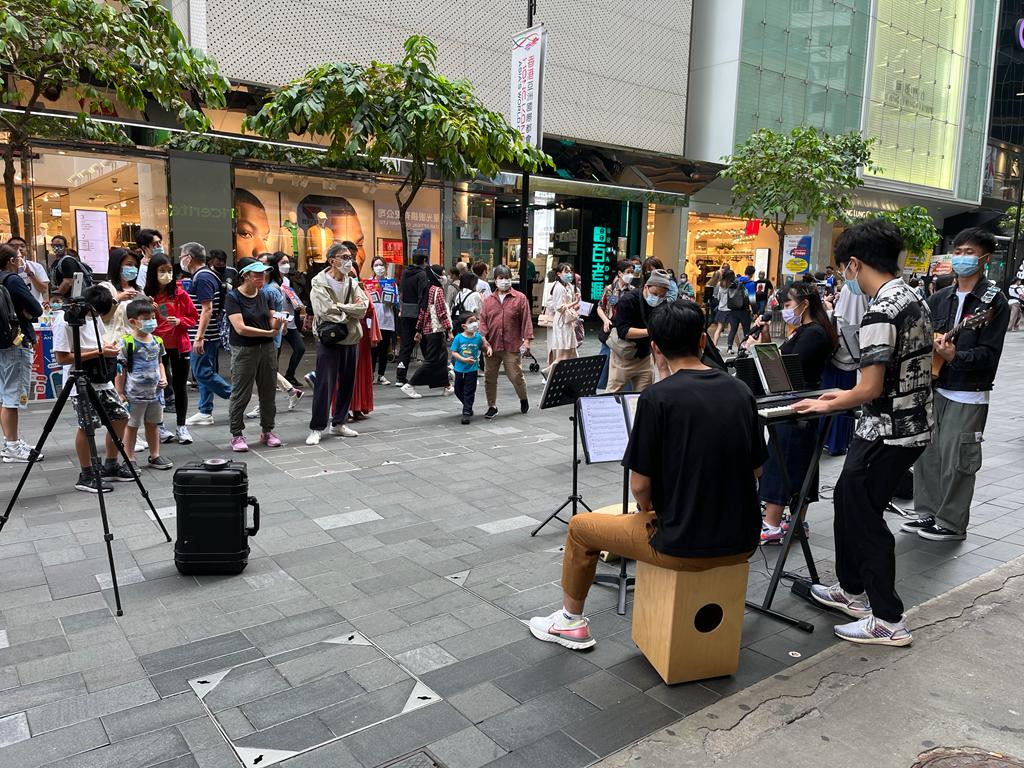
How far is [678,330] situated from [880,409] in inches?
52.8

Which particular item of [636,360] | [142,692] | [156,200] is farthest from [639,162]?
[142,692]

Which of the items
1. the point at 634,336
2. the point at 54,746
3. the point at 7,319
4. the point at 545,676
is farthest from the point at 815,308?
the point at 7,319

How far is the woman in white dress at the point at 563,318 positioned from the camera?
12070 millimetres

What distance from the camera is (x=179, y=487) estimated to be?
4.83m

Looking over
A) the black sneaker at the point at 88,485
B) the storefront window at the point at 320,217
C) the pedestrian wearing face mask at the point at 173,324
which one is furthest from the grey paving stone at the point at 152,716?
the storefront window at the point at 320,217

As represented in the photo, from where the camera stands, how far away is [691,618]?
3.61 m

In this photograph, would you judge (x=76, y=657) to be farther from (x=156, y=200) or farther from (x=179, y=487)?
(x=156, y=200)

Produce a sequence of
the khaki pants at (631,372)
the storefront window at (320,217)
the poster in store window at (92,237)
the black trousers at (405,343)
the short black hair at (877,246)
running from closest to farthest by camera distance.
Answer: the short black hair at (877,246)
the khaki pants at (631,372)
the black trousers at (405,343)
the poster in store window at (92,237)
the storefront window at (320,217)

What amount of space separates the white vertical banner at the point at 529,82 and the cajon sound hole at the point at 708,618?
11061 mm

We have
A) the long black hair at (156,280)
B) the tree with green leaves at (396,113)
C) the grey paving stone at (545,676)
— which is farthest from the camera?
the tree with green leaves at (396,113)

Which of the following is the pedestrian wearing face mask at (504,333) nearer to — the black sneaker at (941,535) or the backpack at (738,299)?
the black sneaker at (941,535)

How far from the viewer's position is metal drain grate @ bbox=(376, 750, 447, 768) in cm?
308

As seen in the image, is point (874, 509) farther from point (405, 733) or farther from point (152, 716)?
point (152, 716)

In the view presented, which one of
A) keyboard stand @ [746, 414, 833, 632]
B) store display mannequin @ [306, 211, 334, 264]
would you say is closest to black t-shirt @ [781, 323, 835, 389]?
keyboard stand @ [746, 414, 833, 632]
